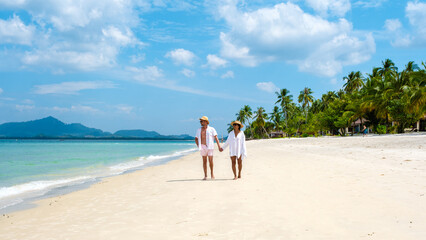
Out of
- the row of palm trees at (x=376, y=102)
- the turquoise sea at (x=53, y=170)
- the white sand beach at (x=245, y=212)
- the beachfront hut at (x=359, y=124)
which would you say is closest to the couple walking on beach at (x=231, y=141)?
the white sand beach at (x=245, y=212)

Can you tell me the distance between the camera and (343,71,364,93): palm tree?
64.9 metres

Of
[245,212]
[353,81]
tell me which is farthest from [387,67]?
[245,212]

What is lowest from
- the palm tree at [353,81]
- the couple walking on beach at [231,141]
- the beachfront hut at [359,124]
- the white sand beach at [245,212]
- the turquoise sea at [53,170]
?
the turquoise sea at [53,170]

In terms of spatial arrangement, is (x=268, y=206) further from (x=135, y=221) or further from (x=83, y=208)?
(x=83, y=208)

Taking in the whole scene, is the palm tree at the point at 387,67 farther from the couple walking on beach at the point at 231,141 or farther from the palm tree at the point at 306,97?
the couple walking on beach at the point at 231,141

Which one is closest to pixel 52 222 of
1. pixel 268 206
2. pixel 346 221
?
pixel 268 206

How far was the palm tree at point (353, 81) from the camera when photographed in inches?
2557

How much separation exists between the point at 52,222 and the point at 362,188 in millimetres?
6029

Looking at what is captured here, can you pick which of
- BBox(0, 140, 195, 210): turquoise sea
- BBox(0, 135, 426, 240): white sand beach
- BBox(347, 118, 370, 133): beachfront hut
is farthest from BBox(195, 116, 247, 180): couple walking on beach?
BBox(347, 118, 370, 133): beachfront hut

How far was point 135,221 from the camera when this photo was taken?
4.94 metres

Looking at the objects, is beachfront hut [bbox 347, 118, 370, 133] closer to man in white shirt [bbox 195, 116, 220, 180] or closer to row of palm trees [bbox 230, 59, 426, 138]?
row of palm trees [bbox 230, 59, 426, 138]

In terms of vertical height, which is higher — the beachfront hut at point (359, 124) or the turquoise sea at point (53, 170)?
the beachfront hut at point (359, 124)

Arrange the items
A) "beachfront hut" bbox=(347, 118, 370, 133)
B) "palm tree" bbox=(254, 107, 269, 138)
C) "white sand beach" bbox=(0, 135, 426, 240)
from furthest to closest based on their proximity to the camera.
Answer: "palm tree" bbox=(254, 107, 269, 138) → "beachfront hut" bbox=(347, 118, 370, 133) → "white sand beach" bbox=(0, 135, 426, 240)

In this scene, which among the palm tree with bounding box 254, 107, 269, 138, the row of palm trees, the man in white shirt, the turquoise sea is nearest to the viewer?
the man in white shirt
